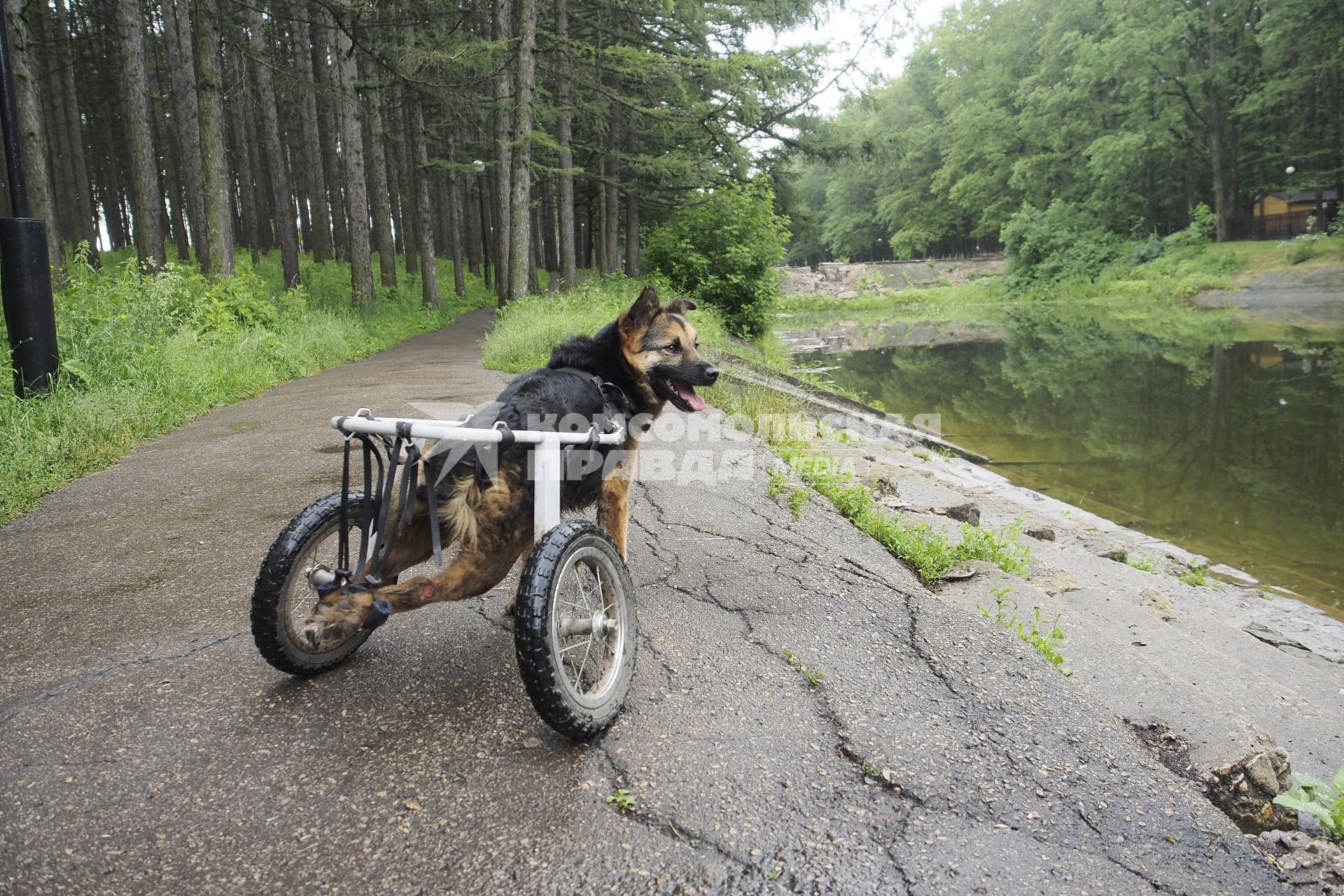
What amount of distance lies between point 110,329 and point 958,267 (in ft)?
224

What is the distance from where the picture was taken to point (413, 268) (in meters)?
36.8

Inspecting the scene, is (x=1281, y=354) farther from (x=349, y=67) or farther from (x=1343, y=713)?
(x=349, y=67)

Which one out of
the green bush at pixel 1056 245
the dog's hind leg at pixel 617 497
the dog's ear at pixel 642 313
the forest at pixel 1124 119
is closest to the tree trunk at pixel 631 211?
the forest at pixel 1124 119

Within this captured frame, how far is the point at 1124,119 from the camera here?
5203cm

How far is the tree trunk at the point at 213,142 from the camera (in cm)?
1416

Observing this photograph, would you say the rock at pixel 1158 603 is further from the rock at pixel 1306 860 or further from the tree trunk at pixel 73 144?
the tree trunk at pixel 73 144

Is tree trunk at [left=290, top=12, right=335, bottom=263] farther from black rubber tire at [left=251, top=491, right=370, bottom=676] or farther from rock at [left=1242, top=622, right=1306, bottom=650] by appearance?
rock at [left=1242, top=622, right=1306, bottom=650]

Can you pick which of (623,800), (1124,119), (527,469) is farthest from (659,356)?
(1124,119)

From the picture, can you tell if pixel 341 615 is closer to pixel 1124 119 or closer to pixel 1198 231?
pixel 1198 231

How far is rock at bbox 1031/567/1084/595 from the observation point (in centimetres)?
511

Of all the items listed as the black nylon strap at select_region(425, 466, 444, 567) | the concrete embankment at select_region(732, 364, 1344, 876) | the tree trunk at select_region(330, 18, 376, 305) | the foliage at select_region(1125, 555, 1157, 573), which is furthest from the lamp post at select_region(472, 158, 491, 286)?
the black nylon strap at select_region(425, 466, 444, 567)

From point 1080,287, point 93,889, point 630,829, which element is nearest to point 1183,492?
point 630,829

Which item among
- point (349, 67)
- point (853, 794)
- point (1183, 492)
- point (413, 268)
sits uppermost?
point (349, 67)

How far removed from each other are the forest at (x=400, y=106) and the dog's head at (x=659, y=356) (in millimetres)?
12404
